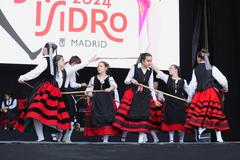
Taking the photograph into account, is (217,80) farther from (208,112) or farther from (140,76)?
(140,76)

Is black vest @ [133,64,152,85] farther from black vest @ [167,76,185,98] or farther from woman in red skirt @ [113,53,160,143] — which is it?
black vest @ [167,76,185,98]

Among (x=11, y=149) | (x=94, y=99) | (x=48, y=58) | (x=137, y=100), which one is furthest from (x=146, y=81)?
(x=11, y=149)

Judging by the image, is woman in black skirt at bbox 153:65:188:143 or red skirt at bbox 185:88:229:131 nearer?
red skirt at bbox 185:88:229:131

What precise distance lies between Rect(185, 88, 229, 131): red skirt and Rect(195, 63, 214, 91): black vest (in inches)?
2.5

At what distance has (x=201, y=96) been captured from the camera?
4.91 m

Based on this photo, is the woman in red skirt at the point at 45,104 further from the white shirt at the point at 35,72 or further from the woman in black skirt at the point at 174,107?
the woman in black skirt at the point at 174,107

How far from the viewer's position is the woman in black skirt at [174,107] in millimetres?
5473

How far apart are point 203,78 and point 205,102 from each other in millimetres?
304

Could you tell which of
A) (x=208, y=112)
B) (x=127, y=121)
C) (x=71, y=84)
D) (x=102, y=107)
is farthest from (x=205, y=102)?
(x=71, y=84)

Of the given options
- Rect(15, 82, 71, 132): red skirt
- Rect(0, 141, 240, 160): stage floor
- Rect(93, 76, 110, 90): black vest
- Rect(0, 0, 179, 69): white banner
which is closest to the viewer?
Rect(0, 141, 240, 160): stage floor

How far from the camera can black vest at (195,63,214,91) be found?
4.93 m

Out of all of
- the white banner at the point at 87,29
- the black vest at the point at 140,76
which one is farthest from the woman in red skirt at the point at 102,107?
the white banner at the point at 87,29

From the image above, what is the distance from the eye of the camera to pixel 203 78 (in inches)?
196

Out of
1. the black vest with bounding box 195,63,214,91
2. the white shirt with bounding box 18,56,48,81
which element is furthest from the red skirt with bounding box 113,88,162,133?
the white shirt with bounding box 18,56,48,81
